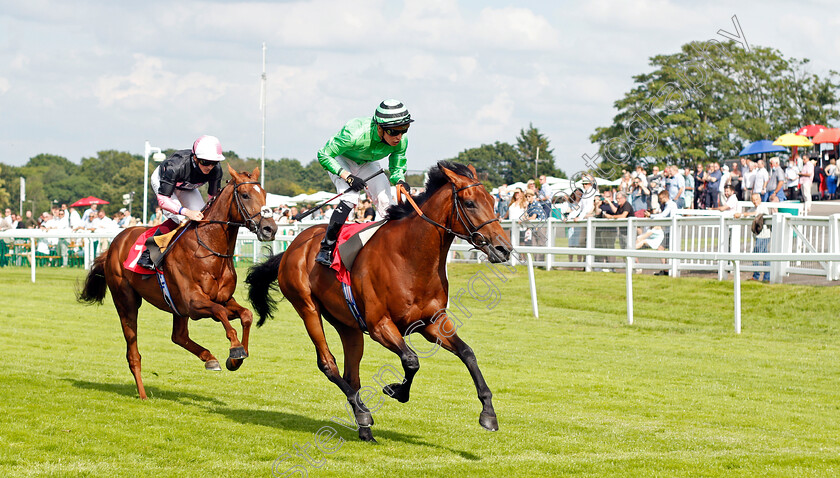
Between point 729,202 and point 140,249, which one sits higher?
point 729,202

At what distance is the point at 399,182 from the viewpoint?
19.4ft

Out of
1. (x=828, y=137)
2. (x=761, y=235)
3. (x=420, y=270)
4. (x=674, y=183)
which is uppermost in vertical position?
(x=828, y=137)

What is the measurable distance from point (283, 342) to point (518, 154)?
29.7 m

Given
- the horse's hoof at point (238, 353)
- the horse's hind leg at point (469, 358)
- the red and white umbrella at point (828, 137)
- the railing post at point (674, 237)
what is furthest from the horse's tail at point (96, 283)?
the red and white umbrella at point (828, 137)

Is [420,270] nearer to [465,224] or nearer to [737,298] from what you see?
[465,224]

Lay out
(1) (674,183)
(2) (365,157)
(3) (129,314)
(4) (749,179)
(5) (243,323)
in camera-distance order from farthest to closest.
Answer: (4) (749,179)
(1) (674,183)
(3) (129,314)
(5) (243,323)
(2) (365,157)

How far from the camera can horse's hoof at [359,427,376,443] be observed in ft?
18.4

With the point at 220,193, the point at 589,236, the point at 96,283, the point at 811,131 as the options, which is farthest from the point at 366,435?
the point at 811,131

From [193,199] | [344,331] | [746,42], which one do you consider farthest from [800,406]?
[193,199]

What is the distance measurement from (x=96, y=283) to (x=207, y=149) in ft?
7.21

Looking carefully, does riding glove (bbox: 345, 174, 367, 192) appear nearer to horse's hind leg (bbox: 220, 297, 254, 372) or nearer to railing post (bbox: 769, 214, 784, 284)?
horse's hind leg (bbox: 220, 297, 254, 372)

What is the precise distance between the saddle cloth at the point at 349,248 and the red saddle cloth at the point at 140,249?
2.20 meters

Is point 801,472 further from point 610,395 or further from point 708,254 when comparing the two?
point 708,254

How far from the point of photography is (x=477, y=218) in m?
5.08
